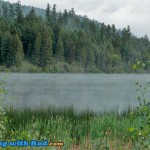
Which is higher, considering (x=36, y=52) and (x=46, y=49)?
(x=46, y=49)

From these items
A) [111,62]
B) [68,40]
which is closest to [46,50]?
[68,40]

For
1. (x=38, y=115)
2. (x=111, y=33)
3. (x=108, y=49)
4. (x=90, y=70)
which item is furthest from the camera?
(x=111, y=33)

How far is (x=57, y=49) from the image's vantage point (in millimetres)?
147125

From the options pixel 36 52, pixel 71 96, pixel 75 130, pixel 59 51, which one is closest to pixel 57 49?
pixel 59 51

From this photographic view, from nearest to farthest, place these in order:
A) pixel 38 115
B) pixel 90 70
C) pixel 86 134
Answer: pixel 86 134 → pixel 38 115 → pixel 90 70

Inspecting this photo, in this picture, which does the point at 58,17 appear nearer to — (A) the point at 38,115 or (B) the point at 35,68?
(B) the point at 35,68

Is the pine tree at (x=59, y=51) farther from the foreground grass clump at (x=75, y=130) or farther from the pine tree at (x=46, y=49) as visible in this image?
the foreground grass clump at (x=75, y=130)

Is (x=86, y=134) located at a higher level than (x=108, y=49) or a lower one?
lower

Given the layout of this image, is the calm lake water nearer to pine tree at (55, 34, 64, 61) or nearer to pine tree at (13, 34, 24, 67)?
pine tree at (13, 34, 24, 67)

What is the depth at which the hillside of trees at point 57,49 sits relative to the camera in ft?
434

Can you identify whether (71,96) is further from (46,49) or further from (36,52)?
(46,49)

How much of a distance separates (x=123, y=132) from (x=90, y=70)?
140 meters

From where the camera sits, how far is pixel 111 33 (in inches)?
7628

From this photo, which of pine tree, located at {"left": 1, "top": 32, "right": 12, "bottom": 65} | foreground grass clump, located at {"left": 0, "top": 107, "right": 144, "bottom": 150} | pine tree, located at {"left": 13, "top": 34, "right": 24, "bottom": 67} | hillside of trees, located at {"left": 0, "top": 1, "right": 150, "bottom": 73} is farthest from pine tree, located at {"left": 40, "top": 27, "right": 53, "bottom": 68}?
foreground grass clump, located at {"left": 0, "top": 107, "right": 144, "bottom": 150}
